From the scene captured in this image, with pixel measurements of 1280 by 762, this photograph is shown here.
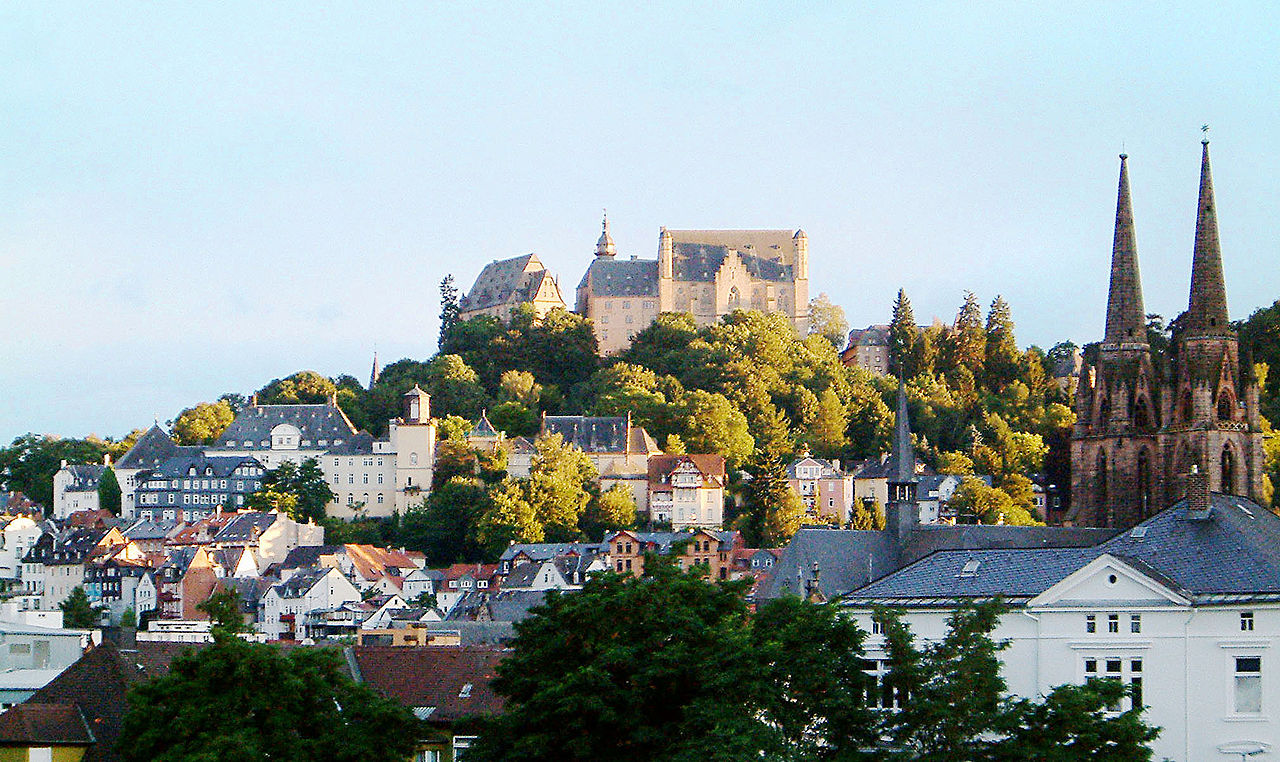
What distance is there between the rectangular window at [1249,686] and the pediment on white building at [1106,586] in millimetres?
2122

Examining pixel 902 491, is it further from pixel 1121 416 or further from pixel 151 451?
pixel 151 451

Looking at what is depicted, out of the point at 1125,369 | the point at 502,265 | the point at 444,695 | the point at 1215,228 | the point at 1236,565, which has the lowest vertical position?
the point at 444,695

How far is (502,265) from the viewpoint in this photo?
18362 cm

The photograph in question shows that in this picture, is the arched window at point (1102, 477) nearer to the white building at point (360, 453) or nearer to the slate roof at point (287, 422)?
the white building at point (360, 453)

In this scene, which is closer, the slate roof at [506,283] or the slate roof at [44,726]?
the slate roof at [44,726]

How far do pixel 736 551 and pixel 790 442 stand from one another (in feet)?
75.5

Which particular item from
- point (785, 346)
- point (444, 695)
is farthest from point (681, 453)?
point (444, 695)

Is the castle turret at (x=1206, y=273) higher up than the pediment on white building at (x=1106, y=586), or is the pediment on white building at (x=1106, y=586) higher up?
the castle turret at (x=1206, y=273)

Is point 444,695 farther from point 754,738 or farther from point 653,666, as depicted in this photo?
point 754,738

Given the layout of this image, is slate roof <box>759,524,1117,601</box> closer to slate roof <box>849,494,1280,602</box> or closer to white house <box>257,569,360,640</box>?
slate roof <box>849,494,1280,602</box>

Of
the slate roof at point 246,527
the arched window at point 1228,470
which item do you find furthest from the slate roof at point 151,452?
the arched window at point 1228,470

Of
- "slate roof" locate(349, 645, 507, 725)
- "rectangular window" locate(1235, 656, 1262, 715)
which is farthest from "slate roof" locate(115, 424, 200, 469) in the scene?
"rectangular window" locate(1235, 656, 1262, 715)

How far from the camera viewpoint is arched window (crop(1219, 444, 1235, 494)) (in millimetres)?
78500

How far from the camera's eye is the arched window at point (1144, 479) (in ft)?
271
